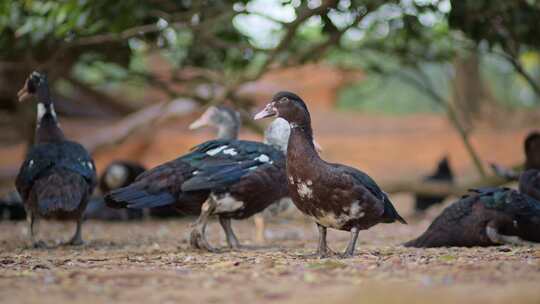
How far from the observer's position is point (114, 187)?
38.6ft

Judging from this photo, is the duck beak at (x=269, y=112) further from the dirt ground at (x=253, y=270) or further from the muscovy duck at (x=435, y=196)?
the muscovy duck at (x=435, y=196)

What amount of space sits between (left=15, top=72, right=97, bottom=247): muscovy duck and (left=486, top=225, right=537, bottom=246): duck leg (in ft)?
10.6

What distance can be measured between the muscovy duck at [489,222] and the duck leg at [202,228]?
5.37 feet

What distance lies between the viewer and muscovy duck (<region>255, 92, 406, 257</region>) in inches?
226

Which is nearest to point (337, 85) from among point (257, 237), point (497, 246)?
point (257, 237)

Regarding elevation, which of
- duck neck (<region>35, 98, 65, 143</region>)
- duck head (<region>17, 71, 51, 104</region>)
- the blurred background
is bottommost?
duck neck (<region>35, 98, 65, 143</region>)

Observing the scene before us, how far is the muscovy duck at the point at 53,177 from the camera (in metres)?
6.97

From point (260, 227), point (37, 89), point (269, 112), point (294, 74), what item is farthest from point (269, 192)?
point (294, 74)

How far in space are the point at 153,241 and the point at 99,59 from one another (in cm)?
404

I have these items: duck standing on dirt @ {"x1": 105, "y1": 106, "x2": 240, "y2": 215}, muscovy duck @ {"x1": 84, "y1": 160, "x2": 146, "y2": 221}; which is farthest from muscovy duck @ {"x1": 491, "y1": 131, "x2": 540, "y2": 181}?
muscovy duck @ {"x1": 84, "y1": 160, "x2": 146, "y2": 221}

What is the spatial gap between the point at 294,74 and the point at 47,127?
13448mm

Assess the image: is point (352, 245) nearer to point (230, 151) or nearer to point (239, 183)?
point (239, 183)

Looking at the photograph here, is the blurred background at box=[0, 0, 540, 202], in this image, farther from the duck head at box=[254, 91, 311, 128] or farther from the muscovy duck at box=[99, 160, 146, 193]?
the duck head at box=[254, 91, 311, 128]

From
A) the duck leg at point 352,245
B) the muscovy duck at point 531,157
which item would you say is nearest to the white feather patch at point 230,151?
the duck leg at point 352,245
